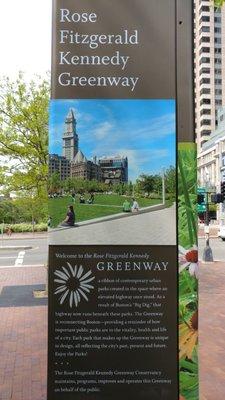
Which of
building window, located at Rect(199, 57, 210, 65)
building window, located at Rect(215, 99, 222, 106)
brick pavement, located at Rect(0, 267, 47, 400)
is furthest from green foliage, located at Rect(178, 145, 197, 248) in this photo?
building window, located at Rect(199, 57, 210, 65)

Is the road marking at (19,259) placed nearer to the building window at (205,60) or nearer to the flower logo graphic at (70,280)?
the flower logo graphic at (70,280)

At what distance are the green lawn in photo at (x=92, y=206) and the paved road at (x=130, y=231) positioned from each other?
0.07 metres

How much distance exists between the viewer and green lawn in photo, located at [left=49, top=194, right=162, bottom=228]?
148 inches

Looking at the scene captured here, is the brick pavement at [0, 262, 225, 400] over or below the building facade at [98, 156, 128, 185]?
below

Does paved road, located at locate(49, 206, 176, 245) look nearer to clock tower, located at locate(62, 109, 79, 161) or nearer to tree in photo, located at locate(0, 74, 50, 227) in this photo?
clock tower, located at locate(62, 109, 79, 161)

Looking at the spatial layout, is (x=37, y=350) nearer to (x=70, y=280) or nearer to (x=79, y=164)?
(x=70, y=280)

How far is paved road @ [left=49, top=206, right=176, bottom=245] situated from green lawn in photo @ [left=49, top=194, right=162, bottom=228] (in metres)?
0.07

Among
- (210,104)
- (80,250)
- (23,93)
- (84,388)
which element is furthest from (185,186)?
(210,104)

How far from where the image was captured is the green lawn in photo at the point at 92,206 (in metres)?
3.77

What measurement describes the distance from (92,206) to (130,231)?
1.09 feet

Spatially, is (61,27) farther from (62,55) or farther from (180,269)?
(180,269)

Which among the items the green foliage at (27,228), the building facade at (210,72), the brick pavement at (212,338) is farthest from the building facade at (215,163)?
the brick pavement at (212,338)

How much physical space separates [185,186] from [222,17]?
402 ft

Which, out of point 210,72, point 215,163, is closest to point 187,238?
point 215,163
